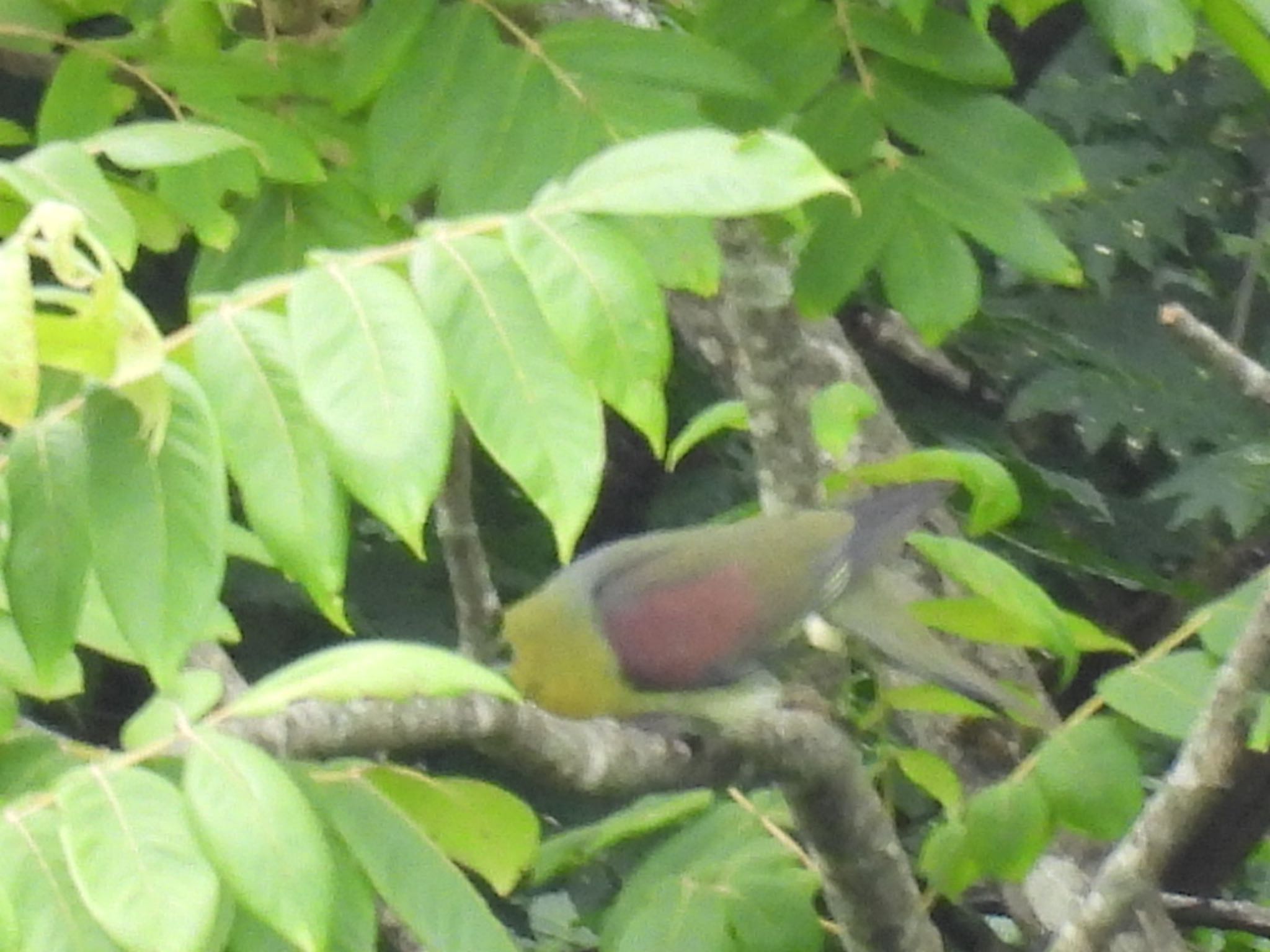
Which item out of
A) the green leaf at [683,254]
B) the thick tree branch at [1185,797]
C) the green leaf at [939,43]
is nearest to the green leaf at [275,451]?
the green leaf at [683,254]

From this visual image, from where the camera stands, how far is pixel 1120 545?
2.90m

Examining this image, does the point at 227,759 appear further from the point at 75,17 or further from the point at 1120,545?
the point at 1120,545

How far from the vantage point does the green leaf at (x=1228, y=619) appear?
4.21ft

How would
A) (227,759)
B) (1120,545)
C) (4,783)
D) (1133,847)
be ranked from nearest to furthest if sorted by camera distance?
(227,759) < (4,783) < (1133,847) < (1120,545)

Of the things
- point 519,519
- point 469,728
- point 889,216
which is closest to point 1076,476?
point 519,519

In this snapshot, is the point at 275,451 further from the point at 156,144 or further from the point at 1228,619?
the point at 1228,619

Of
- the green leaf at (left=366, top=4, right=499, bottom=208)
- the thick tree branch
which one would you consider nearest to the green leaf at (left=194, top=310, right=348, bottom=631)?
the green leaf at (left=366, top=4, right=499, bottom=208)

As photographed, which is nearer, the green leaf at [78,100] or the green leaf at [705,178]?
the green leaf at [705,178]

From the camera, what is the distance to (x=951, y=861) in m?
1.36

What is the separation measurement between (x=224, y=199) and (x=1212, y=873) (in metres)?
1.22

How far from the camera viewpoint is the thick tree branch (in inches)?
43.6

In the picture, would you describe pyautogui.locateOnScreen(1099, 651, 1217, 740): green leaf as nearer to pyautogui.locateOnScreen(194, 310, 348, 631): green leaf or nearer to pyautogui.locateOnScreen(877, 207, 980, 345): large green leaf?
pyautogui.locateOnScreen(877, 207, 980, 345): large green leaf

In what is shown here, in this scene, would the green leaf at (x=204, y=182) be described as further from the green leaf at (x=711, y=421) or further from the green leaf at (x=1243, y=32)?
the green leaf at (x=1243, y=32)

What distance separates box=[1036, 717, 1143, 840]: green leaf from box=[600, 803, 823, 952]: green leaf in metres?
0.20
